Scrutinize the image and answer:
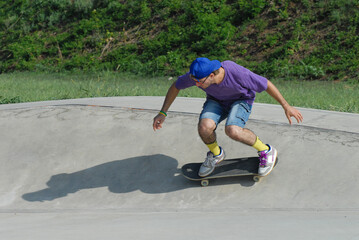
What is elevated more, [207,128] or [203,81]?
[203,81]

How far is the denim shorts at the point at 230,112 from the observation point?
Answer: 168 inches

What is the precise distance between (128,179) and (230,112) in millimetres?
1563

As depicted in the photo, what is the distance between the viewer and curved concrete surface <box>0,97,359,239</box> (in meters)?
3.42

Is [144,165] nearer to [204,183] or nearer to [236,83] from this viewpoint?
[204,183]

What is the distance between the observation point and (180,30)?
57.4 ft

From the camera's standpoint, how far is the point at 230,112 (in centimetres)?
432

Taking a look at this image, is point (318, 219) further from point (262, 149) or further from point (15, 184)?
point (15, 184)

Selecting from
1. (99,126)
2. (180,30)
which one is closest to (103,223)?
(99,126)

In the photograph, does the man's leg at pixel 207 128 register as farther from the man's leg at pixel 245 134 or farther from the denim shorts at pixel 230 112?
the man's leg at pixel 245 134

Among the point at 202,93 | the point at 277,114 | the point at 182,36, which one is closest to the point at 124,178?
the point at 277,114

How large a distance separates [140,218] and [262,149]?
Result: 149 cm

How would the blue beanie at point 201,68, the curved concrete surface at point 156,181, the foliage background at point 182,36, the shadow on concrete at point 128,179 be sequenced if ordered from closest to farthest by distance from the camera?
the curved concrete surface at point 156,181 < the blue beanie at point 201,68 < the shadow on concrete at point 128,179 < the foliage background at point 182,36

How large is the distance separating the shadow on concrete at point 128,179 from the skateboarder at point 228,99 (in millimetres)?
342

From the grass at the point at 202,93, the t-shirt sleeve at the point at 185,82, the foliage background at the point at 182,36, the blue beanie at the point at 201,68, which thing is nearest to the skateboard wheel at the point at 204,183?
the t-shirt sleeve at the point at 185,82
